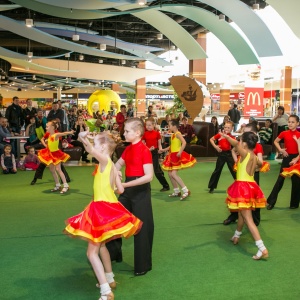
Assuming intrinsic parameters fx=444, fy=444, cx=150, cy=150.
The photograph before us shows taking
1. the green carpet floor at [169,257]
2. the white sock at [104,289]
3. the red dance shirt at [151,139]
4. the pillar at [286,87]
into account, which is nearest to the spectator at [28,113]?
the green carpet floor at [169,257]

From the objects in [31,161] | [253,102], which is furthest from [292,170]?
[253,102]

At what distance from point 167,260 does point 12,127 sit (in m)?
10.2

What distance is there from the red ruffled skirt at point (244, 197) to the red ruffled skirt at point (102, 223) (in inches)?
59.3

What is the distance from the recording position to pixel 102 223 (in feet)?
11.6

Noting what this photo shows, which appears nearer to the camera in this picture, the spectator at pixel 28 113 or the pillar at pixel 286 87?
the spectator at pixel 28 113

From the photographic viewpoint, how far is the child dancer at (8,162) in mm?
11070

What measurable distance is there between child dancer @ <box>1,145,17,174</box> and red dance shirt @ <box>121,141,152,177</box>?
25.0 ft

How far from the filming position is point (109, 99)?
30219 millimetres

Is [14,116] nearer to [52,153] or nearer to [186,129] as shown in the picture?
[186,129]

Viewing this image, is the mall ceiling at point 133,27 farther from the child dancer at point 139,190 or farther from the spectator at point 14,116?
the child dancer at point 139,190

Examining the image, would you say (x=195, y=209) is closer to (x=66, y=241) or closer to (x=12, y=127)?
(x=66, y=241)

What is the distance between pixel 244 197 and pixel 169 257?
40.7 inches

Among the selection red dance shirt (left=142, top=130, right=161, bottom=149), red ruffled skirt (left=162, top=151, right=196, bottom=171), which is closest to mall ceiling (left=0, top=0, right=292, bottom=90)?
red dance shirt (left=142, top=130, right=161, bottom=149)

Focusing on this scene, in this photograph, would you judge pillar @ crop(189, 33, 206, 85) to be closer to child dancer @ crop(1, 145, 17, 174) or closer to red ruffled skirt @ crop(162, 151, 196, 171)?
child dancer @ crop(1, 145, 17, 174)
